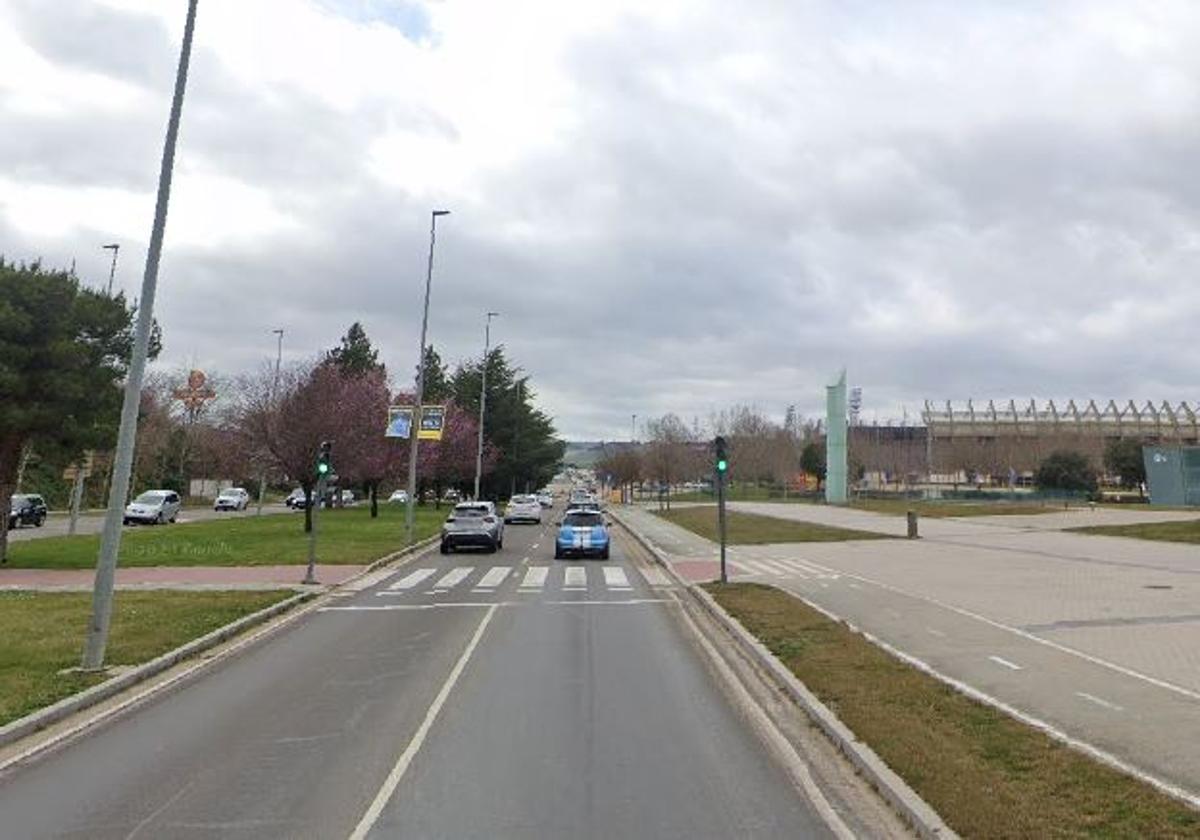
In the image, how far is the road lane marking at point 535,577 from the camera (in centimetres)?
2257

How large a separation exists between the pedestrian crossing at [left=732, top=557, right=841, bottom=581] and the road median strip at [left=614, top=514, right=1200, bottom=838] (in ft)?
39.0

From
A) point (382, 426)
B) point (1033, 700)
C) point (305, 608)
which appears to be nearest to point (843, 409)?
point (382, 426)

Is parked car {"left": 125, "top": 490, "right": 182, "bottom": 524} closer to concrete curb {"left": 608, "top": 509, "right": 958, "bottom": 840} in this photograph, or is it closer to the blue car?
the blue car

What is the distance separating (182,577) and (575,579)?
8.87 meters

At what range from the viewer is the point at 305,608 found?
61.4 feet

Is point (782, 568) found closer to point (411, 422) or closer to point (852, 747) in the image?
point (411, 422)

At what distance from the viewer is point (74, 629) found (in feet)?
49.0

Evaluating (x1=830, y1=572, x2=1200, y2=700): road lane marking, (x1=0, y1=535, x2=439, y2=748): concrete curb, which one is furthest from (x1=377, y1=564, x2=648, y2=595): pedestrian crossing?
(x1=830, y1=572, x2=1200, y2=700): road lane marking

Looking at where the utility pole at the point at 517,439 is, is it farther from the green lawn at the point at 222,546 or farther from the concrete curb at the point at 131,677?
the concrete curb at the point at 131,677

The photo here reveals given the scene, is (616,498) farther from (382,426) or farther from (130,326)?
(130,326)

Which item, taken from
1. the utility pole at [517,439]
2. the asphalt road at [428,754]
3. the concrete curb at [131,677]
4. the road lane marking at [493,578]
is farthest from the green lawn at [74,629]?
the utility pole at [517,439]

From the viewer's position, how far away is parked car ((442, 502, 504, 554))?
32.8 metres

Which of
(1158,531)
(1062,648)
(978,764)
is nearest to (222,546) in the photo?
(1062,648)

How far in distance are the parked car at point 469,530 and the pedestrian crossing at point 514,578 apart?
4.92 metres
